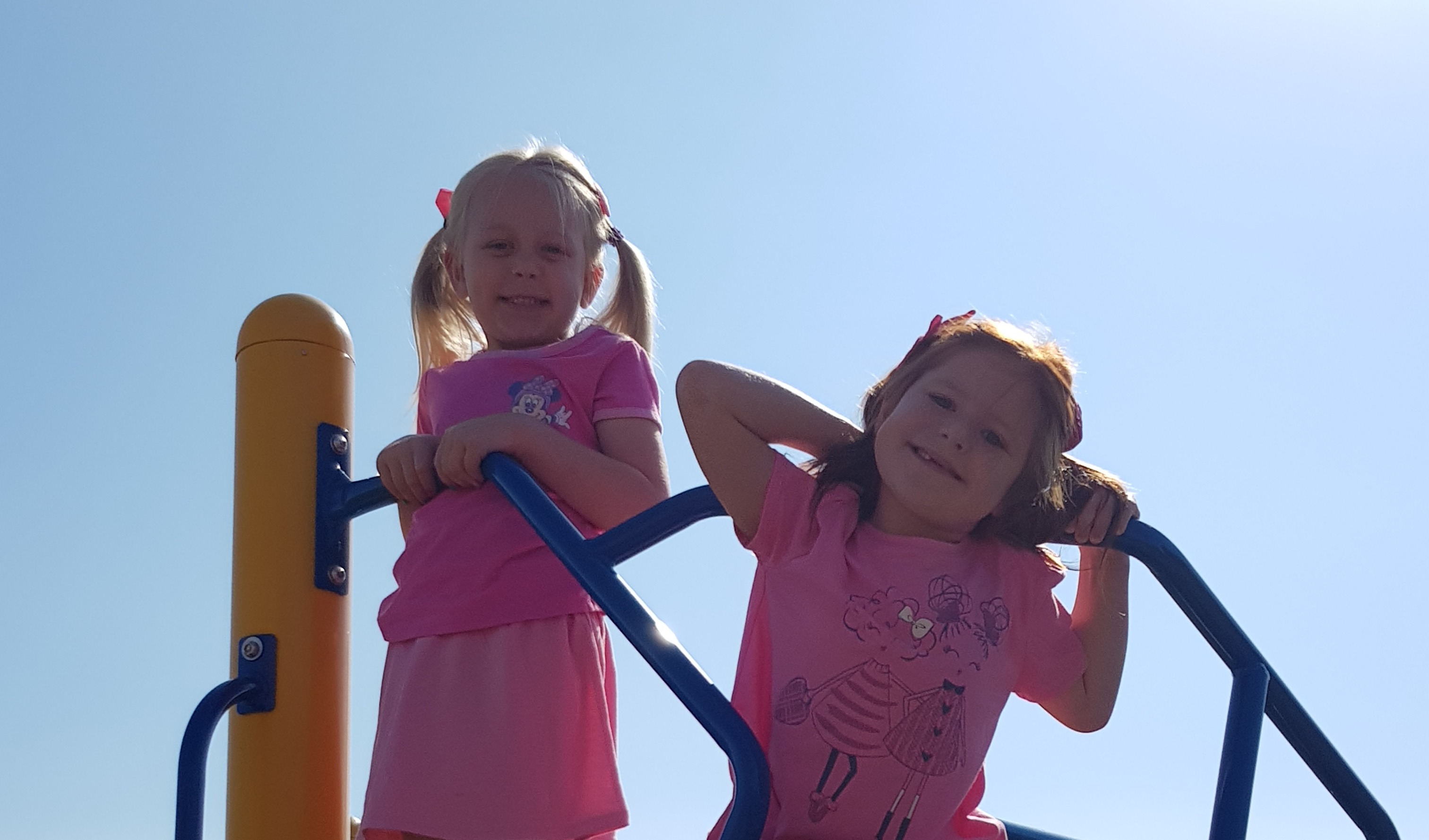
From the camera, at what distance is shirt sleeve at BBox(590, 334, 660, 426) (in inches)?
93.3

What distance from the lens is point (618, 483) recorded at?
226cm

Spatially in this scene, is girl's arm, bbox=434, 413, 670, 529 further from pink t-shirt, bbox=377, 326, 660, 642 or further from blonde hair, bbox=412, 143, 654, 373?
blonde hair, bbox=412, 143, 654, 373

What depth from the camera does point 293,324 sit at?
97.3 inches

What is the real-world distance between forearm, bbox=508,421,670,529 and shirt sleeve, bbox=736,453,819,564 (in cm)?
22

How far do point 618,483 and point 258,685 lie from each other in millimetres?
583

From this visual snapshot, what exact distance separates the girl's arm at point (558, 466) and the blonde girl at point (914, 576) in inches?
8.1

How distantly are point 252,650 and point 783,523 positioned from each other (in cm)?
81

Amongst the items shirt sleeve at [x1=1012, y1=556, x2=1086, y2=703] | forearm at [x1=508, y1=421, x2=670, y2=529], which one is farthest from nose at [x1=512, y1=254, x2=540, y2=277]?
shirt sleeve at [x1=1012, y1=556, x2=1086, y2=703]

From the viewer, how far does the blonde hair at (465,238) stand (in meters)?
2.57

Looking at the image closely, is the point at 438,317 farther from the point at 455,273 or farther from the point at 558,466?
the point at 558,466

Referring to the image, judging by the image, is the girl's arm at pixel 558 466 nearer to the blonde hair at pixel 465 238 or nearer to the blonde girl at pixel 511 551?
the blonde girl at pixel 511 551

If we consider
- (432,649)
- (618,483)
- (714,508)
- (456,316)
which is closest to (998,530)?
(714,508)

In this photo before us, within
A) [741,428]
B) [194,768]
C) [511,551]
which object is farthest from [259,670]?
[741,428]

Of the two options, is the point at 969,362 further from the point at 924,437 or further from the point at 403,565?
the point at 403,565
